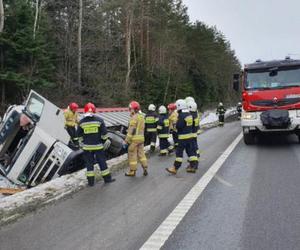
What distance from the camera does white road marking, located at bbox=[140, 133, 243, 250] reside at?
4959 millimetres

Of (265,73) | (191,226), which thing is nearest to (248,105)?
(265,73)

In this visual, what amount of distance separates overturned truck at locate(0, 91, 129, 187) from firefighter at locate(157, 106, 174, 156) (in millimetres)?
2349

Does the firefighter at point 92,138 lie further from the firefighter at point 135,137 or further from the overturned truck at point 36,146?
the overturned truck at point 36,146

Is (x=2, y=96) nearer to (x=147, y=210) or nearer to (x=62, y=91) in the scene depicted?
(x=62, y=91)

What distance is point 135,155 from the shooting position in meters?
9.48

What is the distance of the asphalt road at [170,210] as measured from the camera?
5.02 meters

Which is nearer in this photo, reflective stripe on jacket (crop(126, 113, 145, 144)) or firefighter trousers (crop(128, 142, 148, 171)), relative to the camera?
firefighter trousers (crop(128, 142, 148, 171))

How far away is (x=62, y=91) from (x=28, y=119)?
18753mm

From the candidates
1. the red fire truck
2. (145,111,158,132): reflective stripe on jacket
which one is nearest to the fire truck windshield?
the red fire truck

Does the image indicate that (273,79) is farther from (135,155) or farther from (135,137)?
(135,155)

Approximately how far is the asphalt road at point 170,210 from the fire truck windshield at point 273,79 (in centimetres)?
453

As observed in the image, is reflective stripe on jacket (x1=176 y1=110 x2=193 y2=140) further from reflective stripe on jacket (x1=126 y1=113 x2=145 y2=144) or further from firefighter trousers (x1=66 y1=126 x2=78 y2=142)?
firefighter trousers (x1=66 y1=126 x2=78 y2=142)

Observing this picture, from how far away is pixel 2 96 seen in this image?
25.5 metres

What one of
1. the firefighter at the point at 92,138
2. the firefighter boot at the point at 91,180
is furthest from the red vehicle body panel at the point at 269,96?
the firefighter boot at the point at 91,180
